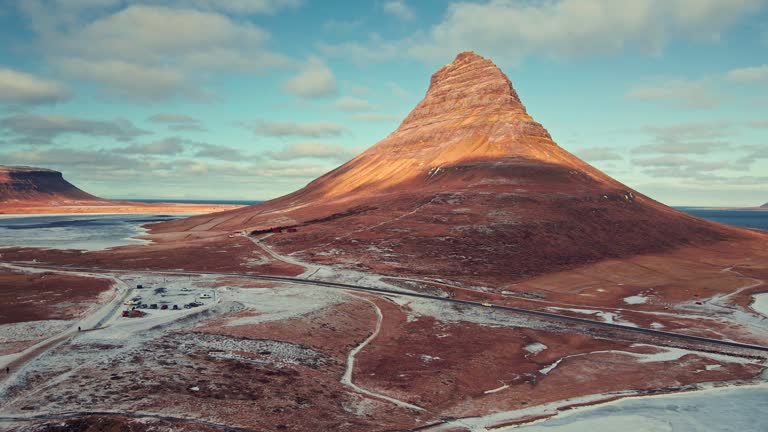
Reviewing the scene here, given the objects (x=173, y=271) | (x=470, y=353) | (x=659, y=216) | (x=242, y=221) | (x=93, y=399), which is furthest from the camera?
(x=242, y=221)

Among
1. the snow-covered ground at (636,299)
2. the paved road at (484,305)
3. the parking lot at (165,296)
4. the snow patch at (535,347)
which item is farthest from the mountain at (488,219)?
the snow patch at (535,347)

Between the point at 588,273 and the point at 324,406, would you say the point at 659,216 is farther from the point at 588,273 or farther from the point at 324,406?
the point at 324,406

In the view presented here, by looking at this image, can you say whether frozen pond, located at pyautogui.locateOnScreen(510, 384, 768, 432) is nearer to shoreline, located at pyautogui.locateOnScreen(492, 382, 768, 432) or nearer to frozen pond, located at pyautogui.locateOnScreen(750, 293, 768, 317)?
shoreline, located at pyautogui.locateOnScreen(492, 382, 768, 432)

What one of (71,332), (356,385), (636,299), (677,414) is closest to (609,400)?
(677,414)

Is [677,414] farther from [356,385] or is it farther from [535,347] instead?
[356,385]

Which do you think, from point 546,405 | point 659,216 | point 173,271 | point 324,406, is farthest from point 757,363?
point 659,216

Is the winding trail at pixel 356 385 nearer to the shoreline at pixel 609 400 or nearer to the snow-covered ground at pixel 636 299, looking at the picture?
the shoreline at pixel 609 400

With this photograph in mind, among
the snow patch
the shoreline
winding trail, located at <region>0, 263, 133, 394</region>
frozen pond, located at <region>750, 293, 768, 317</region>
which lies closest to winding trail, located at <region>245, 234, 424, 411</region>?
the shoreline
